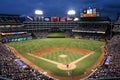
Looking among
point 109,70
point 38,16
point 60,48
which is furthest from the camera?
point 38,16

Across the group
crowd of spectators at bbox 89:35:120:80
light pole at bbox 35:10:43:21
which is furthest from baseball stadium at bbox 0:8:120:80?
light pole at bbox 35:10:43:21

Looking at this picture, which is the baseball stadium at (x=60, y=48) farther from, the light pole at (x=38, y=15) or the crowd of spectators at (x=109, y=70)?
the light pole at (x=38, y=15)

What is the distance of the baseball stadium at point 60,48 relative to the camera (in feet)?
88.7

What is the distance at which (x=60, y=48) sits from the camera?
51.2 meters

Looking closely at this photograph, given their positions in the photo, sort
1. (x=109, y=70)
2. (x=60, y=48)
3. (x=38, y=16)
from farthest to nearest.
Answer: (x=38, y=16), (x=60, y=48), (x=109, y=70)

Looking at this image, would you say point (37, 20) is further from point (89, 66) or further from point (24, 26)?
point (89, 66)

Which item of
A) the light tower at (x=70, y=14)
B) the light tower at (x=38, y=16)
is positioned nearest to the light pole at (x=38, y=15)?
the light tower at (x=38, y=16)

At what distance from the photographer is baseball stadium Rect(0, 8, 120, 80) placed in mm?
27025

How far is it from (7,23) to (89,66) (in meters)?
52.7

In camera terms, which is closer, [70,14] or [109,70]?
[109,70]

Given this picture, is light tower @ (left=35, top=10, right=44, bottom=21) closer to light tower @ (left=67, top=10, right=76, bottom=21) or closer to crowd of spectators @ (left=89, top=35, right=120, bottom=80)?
light tower @ (left=67, top=10, right=76, bottom=21)

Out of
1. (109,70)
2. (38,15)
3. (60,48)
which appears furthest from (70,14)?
(109,70)

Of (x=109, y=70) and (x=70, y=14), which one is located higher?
(x=70, y=14)

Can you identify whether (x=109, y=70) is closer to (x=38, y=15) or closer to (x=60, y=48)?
(x=60, y=48)
